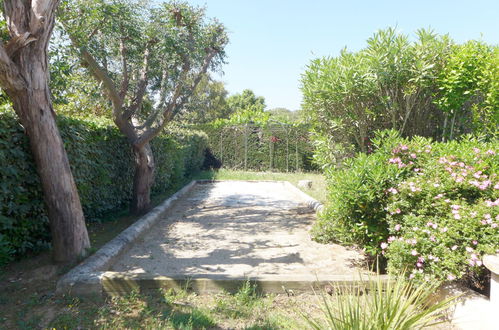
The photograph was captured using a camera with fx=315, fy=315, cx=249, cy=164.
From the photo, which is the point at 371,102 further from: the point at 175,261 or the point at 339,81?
the point at 175,261

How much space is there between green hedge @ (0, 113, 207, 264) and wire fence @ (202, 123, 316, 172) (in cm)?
996

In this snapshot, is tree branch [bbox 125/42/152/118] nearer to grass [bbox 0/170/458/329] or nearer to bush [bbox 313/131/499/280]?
grass [bbox 0/170/458/329]

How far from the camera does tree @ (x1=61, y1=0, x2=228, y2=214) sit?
576 centimetres

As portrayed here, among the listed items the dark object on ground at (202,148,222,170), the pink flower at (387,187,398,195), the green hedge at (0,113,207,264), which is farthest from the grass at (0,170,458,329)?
the dark object on ground at (202,148,222,170)

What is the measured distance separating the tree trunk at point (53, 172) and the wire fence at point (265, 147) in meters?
13.0

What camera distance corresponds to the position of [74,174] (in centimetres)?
471

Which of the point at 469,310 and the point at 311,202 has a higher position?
the point at 311,202

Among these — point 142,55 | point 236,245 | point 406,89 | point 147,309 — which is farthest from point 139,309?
point 142,55

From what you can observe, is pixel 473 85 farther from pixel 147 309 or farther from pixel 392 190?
pixel 147 309

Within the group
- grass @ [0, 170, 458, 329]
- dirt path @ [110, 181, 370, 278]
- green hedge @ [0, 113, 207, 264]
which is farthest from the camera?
dirt path @ [110, 181, 370, 278]

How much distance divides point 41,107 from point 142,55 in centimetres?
353

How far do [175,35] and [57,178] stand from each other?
3.80 m

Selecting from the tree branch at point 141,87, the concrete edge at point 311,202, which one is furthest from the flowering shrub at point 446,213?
the tree branch at point 141,87

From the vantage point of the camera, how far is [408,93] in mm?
4488
